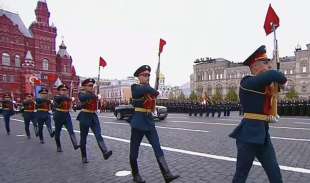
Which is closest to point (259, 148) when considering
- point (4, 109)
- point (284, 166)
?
point (284, 166)

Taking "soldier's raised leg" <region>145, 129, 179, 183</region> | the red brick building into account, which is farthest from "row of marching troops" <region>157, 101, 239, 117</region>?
the red brick building

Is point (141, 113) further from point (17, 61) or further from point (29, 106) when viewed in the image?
point (17, 61)

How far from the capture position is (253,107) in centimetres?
402

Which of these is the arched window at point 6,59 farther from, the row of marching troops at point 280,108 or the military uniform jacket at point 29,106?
the military uniform jacket at point 29,106

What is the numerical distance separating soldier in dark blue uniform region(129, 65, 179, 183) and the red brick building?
4783cm

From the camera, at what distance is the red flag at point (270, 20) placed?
7.01 meters

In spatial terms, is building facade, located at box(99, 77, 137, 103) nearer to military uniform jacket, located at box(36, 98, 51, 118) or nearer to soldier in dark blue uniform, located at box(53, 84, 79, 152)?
military uniform jacket, located at box(36, 98, 51, 118)

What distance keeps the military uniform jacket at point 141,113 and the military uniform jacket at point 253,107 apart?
5.97 feet

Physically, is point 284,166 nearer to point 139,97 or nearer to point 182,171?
point 182,171

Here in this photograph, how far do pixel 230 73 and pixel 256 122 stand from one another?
91464 mm

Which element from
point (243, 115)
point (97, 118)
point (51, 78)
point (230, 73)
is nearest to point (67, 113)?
point (97, 118)

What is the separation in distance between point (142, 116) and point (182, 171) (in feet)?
4.71

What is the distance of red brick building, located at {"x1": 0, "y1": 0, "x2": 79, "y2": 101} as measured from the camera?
179 ft

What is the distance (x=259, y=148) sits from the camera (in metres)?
3.93
